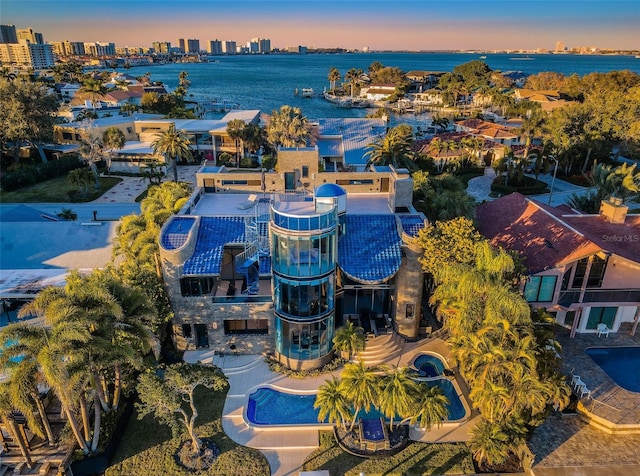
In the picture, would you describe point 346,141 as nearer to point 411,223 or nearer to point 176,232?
point 411,223

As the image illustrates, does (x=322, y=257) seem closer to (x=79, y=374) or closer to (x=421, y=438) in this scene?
(x=421, y=438)

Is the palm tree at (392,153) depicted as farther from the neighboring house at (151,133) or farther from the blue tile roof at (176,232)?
the neighboring house at (151,133)

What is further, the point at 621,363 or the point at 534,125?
the point at 534,125

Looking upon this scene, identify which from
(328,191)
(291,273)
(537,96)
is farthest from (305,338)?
(537,96)

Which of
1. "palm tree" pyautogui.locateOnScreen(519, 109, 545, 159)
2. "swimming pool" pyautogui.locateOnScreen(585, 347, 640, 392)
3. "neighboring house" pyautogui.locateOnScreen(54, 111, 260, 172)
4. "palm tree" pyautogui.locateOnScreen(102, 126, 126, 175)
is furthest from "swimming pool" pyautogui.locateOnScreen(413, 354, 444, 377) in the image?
"palm tree" pyautogui.locateOnScreen(102, 126, 126, 175)

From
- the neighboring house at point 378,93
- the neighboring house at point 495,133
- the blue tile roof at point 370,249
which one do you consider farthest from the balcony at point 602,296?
the neighboring house at point 378,93

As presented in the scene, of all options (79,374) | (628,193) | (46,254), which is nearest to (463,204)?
(628,193)
